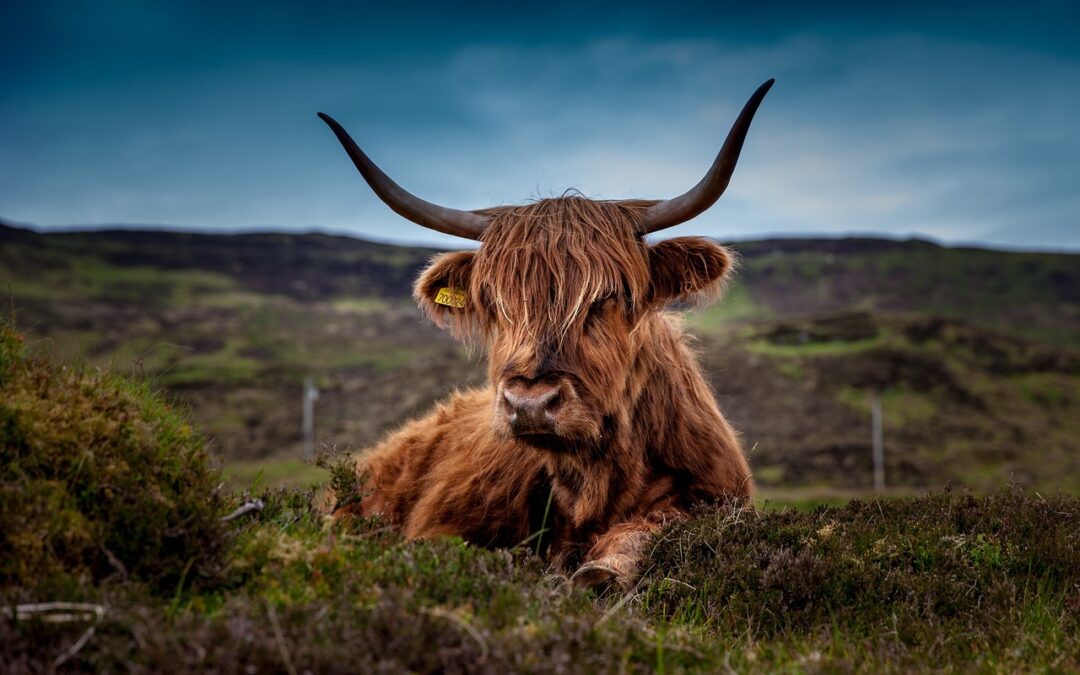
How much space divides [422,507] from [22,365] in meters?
2.64

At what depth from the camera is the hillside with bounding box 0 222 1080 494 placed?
29.7 meters

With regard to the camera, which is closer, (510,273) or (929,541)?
(929,541)

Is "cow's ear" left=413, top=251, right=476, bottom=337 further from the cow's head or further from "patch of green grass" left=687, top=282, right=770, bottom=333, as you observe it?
"patch of green grass" left=687, top=282, right=770, bottom=333

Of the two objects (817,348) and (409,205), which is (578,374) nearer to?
(409,205)

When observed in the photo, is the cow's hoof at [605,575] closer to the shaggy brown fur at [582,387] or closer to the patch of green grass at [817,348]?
the shaggy brown fur at [582,387]

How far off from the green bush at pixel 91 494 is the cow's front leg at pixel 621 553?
1549 mm

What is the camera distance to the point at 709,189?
427 cm

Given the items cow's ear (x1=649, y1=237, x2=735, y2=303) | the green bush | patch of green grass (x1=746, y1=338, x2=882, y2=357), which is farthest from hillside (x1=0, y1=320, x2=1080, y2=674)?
patch of green grass (x1=746, y1=338, x2=882, y2=357)

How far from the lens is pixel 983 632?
2.83 metres

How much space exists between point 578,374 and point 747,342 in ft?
142

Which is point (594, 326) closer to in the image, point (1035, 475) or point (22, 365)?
point (22, 365)

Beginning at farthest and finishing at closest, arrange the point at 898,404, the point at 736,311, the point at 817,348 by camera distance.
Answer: the point at 736,311
the point at 817,348
the point at 898,404

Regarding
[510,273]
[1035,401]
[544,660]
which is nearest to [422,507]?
[510,273]

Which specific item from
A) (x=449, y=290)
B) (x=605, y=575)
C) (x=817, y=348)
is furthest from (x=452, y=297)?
(x=817, y=348)
